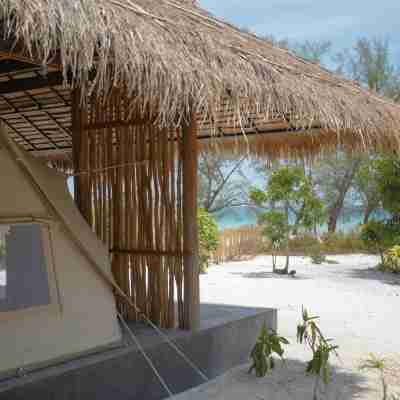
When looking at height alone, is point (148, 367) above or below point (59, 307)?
below

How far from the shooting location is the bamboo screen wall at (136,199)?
4297mm

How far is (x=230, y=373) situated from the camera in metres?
4.43

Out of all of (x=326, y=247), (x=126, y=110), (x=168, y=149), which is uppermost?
(x=126, y=110)

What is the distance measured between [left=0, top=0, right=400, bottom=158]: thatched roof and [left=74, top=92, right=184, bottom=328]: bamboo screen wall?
458 mm

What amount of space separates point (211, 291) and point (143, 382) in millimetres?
4787

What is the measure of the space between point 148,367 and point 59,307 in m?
0.68

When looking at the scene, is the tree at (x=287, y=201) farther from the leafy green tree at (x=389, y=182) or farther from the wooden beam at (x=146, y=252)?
the wooden beam at (x=146, y=252)

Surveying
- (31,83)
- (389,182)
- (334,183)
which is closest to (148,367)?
(31,83)

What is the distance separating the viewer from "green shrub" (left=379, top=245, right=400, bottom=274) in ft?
34.3

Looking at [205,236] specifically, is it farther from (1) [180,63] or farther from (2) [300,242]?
(1) [180,63]

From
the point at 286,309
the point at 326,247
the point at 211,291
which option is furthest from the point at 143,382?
the point at 326,247

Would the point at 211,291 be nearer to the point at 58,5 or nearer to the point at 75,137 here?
the point at 75,137

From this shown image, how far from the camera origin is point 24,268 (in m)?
4.50

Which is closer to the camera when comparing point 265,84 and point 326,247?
point 265,84
